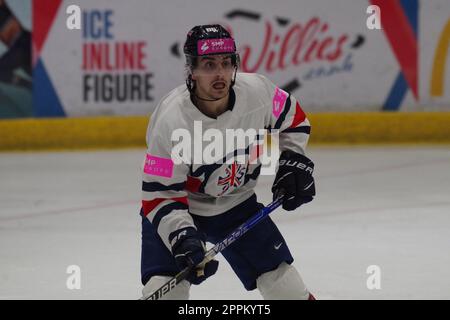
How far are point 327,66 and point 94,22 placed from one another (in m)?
1.56

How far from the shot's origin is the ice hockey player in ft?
10.3

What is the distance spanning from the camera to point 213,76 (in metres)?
3.15

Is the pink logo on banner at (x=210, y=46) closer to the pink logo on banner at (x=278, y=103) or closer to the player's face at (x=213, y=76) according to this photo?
the player's face at (x=213, y=76)

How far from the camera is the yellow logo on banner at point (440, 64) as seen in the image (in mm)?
7074

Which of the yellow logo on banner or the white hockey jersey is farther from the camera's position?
the yellow logo on banner

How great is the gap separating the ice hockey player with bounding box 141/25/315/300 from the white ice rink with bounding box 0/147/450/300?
63 cm

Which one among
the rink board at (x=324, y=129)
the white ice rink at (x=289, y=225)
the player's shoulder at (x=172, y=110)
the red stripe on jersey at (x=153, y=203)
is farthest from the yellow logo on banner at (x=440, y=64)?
the red stripe on jersey at (x=153, y=203)

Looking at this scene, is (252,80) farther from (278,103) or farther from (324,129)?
(324,129)

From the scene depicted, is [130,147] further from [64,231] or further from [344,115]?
[64,231]

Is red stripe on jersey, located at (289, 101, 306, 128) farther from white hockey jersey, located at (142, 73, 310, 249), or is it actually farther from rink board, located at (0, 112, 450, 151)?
rink board, located at (0, 112, 450, 151)

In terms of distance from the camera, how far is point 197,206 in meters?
3.32

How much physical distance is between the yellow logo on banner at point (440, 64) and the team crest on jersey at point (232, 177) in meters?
4.09

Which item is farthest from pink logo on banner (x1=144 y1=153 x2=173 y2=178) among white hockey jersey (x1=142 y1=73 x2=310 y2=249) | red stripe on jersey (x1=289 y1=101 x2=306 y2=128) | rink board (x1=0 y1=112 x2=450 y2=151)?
rink board (x1=0 y1=112 x2=450 y2=151)
